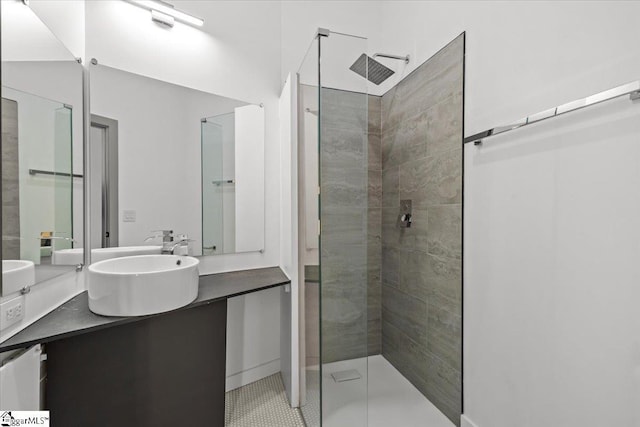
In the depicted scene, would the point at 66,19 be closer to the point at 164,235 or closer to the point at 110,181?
the point at 110,181

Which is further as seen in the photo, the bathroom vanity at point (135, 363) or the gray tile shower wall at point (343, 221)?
the gray tile shower wall at point (343, 221)

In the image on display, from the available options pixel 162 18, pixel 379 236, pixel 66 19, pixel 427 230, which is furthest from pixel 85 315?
pixel 379 236

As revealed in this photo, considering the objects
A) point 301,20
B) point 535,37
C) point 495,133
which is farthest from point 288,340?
point 301,20

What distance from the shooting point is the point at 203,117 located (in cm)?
195

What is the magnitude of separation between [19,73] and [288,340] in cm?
176

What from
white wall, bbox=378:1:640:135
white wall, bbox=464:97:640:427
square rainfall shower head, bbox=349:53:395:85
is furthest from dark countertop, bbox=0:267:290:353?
square rainfall shower head, bbox=349:53:395:85

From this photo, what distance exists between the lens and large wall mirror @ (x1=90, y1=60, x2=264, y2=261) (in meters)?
1.62

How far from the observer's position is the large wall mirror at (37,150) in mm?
1036

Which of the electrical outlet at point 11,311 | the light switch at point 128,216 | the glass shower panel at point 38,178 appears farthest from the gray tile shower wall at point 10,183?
the light switch at point 128,216

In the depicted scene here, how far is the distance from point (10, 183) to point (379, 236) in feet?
7.34

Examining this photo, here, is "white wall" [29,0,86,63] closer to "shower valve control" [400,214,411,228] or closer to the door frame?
the door frame

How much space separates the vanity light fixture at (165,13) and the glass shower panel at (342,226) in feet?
3.32

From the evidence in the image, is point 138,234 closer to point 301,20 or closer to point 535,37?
point 301,20

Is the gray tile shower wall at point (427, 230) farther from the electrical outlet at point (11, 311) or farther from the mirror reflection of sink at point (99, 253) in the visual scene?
the electrical outlet at point (11, 311)
